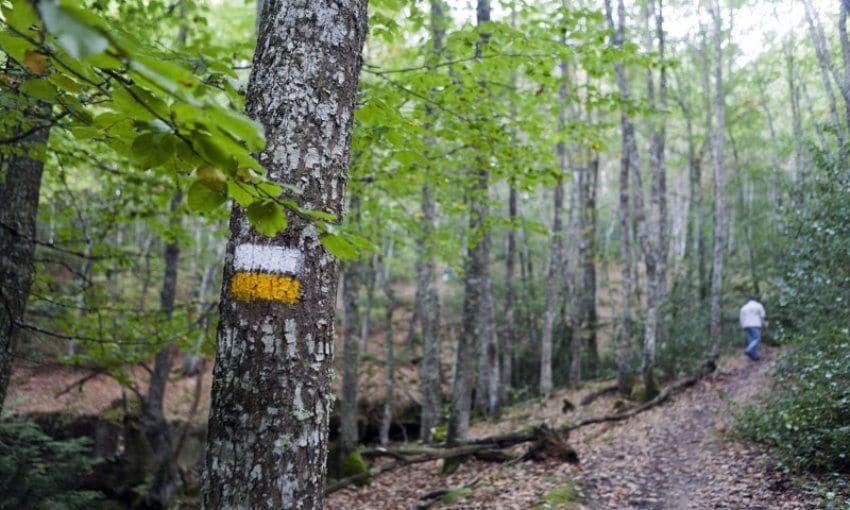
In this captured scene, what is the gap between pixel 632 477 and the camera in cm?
657

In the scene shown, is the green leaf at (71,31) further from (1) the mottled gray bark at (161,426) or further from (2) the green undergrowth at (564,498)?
(1) the mottled gray bark at (161,426)

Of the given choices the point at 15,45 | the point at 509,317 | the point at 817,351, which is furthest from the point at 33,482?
the point at 509,317

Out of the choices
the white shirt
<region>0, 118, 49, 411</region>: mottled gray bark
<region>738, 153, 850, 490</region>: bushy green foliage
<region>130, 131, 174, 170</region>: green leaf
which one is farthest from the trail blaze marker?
the white shirt

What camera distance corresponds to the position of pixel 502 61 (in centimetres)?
477

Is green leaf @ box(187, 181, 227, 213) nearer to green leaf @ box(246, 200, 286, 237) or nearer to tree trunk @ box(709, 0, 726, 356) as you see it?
green leaf @ box(246, 200, 286, 237)

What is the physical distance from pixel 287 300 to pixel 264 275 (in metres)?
0.13

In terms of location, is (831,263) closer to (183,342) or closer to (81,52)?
(183,342)

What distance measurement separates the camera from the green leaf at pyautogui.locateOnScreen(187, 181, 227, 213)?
4.40ft

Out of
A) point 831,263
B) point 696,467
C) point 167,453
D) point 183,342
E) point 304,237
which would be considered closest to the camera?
point 304,237

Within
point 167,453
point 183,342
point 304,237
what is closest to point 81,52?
point 304,237

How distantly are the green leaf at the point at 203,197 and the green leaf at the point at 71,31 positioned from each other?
1.98 feet

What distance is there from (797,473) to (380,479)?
558 cm

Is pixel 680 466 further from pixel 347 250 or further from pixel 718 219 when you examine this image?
pixel 718 219

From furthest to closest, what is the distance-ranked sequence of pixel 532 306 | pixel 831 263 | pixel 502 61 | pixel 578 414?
pixel 532 306 → pixel 578 414 → pixel 831 263 → pixel 502 61
